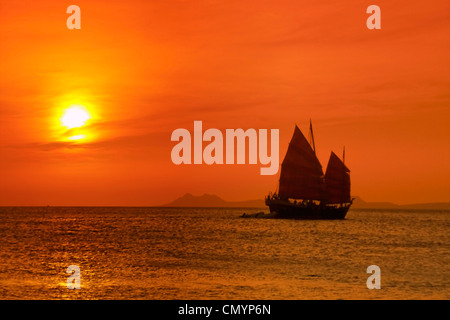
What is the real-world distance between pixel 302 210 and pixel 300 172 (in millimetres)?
8347

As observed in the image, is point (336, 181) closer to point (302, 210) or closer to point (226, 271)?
point (302, 210)

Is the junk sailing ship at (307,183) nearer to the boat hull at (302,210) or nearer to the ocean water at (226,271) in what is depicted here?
the boat hull at (302,210)

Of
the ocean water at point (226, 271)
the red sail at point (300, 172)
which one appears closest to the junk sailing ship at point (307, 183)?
the red sail at point (300, 172)

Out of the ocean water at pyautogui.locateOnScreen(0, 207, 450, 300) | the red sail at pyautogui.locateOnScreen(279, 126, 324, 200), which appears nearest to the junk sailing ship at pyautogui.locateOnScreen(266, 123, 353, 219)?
the red sail at pyautogui.locateOnScreen(279, 126, 324, 200)

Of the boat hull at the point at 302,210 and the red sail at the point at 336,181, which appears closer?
the red sail at the point at 336,181

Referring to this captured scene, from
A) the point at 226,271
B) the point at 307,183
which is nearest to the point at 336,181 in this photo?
the point at 307,183

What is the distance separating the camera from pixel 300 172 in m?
92.6

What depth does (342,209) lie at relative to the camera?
103 metres

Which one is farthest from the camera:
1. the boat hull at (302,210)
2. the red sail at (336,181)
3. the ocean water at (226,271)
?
the boat hull at (302,210)

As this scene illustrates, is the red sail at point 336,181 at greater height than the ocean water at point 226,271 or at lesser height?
greater

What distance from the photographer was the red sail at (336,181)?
94.3 metres

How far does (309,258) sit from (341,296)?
1579 cm
